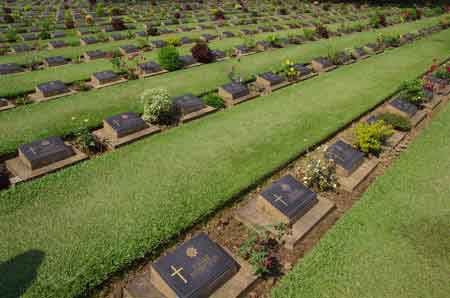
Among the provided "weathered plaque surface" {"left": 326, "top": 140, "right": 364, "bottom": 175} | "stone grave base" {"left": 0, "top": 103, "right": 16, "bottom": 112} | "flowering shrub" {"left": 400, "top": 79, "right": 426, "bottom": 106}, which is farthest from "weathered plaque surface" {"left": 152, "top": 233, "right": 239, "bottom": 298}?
"flowering shrub" {"left": 400, "top": 79, "right": 426, "bottom": 106}

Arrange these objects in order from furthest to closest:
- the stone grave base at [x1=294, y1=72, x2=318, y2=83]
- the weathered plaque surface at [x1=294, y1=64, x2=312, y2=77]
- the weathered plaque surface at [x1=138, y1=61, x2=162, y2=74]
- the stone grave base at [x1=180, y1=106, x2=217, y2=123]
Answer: the weathered plaque surface at [x1=294, y1=64, x2=312, y2=77] → the stone grave base at [x1=294, y1=72, x2=318, y2=83] → the weathered plaque surface at [x1=138, y1=61, x2=162, y2=74] → the stone grave base at [x1=180, y1=106, x2=217, y2=123]

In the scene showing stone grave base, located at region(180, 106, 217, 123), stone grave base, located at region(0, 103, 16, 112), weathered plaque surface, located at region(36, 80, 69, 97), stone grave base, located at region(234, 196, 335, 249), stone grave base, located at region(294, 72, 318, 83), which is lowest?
stone grave base, located at region(234, 196, 335, 249)

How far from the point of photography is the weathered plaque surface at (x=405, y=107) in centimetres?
1344

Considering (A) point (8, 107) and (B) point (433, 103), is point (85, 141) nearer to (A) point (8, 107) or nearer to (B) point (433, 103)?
(A) point (8, 107)

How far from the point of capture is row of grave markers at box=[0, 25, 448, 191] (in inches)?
358

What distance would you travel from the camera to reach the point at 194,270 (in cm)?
598

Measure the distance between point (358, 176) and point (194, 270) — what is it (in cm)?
625

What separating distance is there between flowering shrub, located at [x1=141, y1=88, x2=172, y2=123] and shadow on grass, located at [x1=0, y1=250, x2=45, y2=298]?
261 inches

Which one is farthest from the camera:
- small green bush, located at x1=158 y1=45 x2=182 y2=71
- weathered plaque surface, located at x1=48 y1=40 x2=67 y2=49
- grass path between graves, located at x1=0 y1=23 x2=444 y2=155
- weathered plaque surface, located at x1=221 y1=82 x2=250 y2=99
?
weathered plaque surface, located at x1=48 y1=40 x2=67 y2=49

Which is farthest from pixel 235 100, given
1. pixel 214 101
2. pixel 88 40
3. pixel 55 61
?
pixel 88 40

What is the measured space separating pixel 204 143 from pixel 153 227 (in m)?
4.34

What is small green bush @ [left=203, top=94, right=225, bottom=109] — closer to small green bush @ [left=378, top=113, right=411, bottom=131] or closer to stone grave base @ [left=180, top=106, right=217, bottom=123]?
stone grave base @ [left=180, top=106, right=217, bottom=123]

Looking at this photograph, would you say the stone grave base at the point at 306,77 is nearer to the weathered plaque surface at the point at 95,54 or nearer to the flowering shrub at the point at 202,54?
the flowering shrub at the point at 202,54

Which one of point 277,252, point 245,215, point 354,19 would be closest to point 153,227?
→ point 245,215
